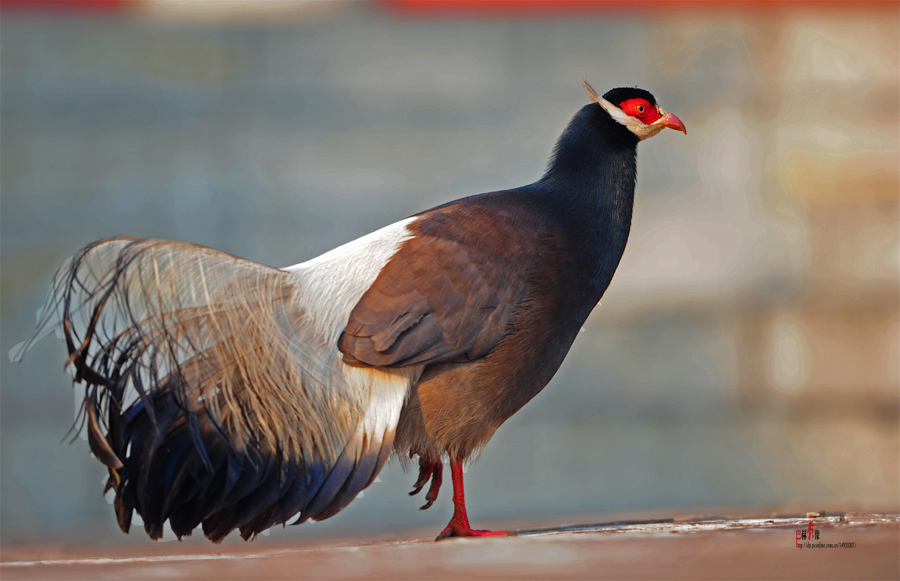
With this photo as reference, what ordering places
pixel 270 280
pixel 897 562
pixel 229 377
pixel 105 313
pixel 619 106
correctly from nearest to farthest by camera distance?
pixel 897 562 → pixel 105 313 → pixel 229 377 → pixel 270 280 → pixel 619 106

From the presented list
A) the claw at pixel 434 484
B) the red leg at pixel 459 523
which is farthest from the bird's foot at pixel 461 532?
the claw at pixel 434 484

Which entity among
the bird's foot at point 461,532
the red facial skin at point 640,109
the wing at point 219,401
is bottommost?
the bird's foot at point 461,532

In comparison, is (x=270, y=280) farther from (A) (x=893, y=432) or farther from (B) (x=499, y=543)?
(A) (x=893, y=432)

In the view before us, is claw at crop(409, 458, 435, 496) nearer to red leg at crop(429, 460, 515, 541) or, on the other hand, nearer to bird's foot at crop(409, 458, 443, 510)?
bird's foot at crop(409, 458, 443, 510)

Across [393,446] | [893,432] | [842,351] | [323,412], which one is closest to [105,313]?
[323,412]

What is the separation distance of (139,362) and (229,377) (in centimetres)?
14

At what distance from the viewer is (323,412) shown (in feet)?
4.77

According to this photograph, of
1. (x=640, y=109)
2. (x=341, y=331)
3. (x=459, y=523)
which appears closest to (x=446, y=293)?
(x=341, y=331)

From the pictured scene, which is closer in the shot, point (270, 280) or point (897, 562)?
point (897, 562)

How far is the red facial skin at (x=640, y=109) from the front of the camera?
178cm

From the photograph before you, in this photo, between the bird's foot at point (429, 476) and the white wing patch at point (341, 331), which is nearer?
the white wing patch at point (341, 331)

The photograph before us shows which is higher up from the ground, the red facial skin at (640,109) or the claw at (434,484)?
the red facial skin at (640,109)

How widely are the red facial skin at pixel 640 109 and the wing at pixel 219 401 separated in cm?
76

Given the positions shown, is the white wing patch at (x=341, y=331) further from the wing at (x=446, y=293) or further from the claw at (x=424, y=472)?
the claw at (x=424, y=472)
